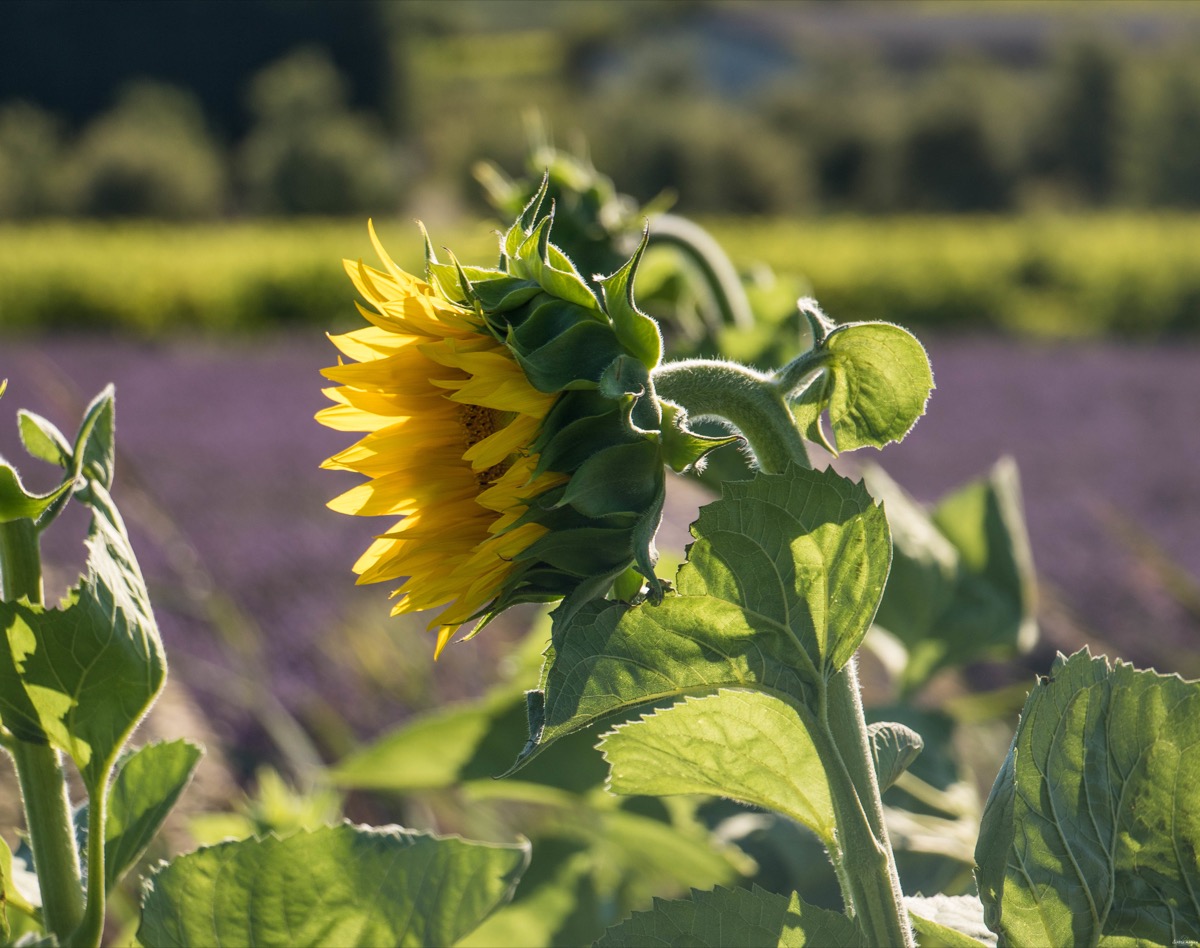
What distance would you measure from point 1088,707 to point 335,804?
0.65 meters

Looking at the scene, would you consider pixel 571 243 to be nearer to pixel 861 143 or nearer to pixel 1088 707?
pixel 1088 707

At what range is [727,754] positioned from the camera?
13.4 inches

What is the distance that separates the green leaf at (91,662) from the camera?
0.31m

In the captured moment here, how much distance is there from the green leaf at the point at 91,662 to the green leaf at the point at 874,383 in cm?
18

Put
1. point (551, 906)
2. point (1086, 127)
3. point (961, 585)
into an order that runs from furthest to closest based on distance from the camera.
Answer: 1. point (1086, 127)
2. point (961, 585)
3. point (551, 906)

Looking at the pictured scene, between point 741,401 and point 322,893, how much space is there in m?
0.16

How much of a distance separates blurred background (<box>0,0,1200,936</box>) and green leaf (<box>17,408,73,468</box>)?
35 cm

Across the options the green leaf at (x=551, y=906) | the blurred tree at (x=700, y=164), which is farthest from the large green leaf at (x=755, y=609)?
the blurred tree at (x=700, y=164)

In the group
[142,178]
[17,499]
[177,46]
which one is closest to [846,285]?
[142,178]

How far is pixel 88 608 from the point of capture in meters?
0.31

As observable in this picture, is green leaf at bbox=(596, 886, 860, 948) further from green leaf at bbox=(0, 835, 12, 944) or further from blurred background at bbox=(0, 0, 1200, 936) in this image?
blurred background at bbox=(0, 0, 1200, 936)

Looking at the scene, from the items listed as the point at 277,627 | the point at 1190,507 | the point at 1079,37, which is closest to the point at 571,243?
the point at 277,627

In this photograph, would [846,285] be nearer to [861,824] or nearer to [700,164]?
[700,164]

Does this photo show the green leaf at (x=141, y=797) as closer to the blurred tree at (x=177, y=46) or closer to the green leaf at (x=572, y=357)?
the green leaf at (x=572, y=357)
